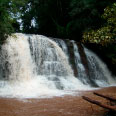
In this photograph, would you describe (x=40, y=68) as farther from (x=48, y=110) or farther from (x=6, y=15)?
(x=48, y=110)

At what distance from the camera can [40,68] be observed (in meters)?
14.6

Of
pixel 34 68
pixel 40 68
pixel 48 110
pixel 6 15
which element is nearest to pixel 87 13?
pixel 40 68

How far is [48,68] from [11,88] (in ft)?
10.9

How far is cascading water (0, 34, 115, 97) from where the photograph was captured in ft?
41.6

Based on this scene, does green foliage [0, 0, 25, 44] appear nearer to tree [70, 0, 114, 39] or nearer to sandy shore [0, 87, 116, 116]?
sandy shore [0, 87, 116, 116]

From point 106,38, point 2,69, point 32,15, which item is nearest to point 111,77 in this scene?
point 2,69

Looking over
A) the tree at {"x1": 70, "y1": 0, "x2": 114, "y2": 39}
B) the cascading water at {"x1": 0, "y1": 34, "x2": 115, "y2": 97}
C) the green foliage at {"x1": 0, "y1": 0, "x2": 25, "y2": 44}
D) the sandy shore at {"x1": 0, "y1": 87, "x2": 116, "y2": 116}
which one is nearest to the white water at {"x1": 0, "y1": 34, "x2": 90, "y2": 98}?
the cascading water at {"x1": 0, "y1": 34, "x2": 115, "y2": 97}

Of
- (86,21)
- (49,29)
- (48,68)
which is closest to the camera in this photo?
(48,68)

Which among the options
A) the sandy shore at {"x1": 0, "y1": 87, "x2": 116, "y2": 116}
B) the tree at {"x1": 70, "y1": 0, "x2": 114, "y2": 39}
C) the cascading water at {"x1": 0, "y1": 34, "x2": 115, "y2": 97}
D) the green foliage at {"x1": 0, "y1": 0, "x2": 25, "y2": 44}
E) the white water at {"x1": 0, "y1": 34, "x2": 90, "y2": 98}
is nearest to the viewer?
the sandy shore at {"x1": 0, "y1": 87, "x2": 116, "y2": 116}

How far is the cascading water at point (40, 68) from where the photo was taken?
499 inches

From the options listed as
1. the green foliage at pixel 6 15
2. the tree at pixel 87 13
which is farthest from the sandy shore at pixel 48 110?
the tree at pixel 87 13

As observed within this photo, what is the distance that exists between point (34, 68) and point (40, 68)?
0.40 m

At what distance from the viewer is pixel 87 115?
5.90m

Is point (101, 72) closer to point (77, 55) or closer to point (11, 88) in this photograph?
point (77, 55)
